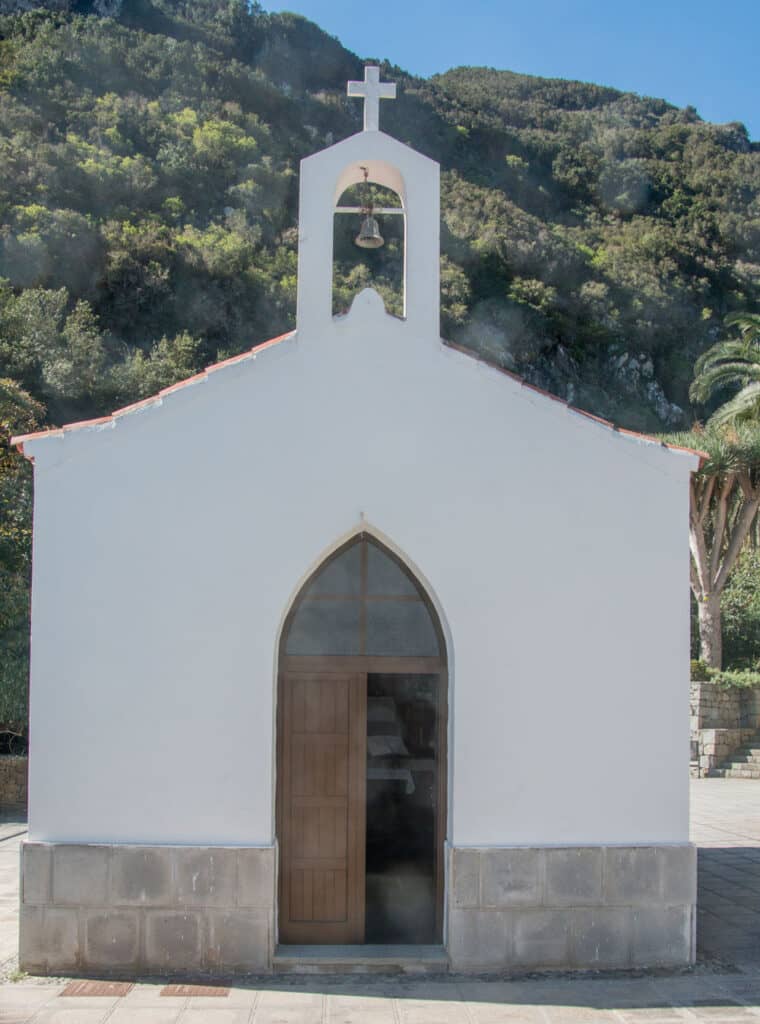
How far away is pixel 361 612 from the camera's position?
22.9 feet

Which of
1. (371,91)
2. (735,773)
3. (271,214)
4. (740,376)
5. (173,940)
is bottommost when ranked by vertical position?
(735,773)

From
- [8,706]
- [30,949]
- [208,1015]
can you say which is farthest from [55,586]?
[8,706]

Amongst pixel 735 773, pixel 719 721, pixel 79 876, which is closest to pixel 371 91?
pixel 79 876

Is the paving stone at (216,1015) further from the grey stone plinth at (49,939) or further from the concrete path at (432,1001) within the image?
the grey stone plinth at (49,939)

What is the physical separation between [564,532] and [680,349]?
40956 mm

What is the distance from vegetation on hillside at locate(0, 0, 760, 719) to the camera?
38125 mm

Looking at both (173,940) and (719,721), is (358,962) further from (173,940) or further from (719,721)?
(719,721)

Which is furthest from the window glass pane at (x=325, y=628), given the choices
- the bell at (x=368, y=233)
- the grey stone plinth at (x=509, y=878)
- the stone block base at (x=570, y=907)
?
the bell at (x=368, y=233)

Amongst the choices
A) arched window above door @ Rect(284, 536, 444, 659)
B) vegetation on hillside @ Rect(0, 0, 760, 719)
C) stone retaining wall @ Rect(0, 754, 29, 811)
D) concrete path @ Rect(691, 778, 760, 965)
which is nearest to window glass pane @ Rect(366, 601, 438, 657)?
arched window above door @ Rect(284, 536, 444, 659)

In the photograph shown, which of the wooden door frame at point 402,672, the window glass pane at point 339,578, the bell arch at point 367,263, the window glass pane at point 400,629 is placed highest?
the bell arch at point 367,263

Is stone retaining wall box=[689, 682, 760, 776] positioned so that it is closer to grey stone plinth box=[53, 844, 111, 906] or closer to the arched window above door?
the arched window above door

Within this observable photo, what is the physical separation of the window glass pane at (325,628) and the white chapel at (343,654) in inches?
0.6

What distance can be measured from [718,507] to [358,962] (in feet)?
57.4

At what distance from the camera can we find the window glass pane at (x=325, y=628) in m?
6.95
